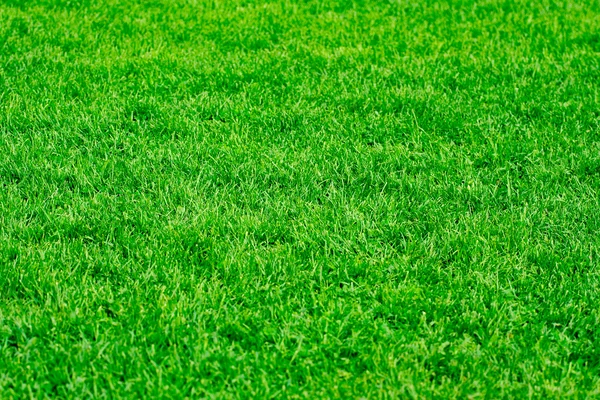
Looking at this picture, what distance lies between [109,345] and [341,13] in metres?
4.61

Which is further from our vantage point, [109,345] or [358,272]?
[358,272]

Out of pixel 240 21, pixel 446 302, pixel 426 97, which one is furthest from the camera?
pixel 240 21

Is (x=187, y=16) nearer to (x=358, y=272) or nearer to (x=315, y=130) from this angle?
(x=315, y=130)

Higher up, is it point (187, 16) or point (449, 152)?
point (187, 16)

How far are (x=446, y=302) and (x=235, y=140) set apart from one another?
1.92 metres

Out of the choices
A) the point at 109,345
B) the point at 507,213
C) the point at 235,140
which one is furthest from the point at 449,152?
the point at 109,345

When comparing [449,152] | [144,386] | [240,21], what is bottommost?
[144,386]

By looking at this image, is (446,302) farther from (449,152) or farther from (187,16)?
(187,16)

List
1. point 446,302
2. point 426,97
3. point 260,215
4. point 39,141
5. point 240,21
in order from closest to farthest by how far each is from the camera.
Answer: point 446,302
point 260,215
point 39,141
point 426,97
point 240,21

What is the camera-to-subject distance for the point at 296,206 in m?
4.18

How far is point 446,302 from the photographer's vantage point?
11.4 feet

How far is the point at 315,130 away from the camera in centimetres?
502

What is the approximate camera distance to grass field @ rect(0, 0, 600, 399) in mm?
3150

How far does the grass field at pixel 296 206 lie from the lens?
3150 mm
